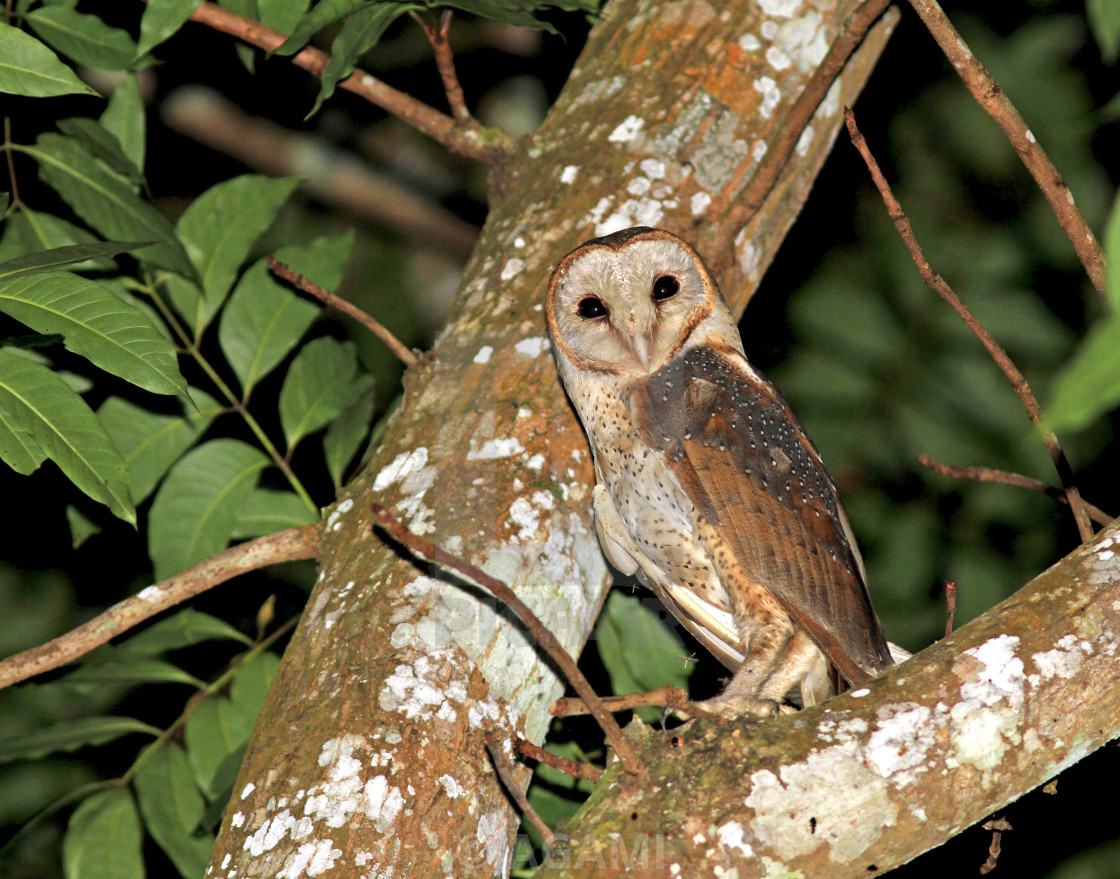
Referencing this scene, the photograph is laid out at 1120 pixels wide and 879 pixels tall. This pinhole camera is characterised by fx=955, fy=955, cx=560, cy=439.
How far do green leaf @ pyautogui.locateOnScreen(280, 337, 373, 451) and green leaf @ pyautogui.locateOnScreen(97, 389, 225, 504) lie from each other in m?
0.28

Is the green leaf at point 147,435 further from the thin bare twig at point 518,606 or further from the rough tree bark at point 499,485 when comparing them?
the thin bare twig at point 518,606

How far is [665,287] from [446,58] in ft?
3.57

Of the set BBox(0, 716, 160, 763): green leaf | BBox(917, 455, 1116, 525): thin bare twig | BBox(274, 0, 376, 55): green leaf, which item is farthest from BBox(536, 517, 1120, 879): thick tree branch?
BBox(274, 0, 376, 55): green leaf

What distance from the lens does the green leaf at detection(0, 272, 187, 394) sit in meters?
2.10

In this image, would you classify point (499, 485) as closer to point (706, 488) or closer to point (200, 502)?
point (706, 488)

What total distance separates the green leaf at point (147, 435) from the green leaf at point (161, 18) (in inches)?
40.9

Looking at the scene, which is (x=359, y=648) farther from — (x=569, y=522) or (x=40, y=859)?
(x=40, y=859)

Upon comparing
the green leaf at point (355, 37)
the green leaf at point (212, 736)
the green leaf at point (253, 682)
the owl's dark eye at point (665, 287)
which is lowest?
the green leaf at point (212, 736)

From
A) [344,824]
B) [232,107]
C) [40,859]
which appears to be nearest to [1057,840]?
[344,824]

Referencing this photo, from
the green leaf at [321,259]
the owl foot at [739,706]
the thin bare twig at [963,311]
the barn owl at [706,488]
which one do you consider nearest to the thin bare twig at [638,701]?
the owl foot at [739,706]

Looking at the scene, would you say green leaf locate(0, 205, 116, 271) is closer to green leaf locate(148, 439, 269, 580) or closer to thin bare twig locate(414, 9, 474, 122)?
green leaf locate(148, 439, 269, 580)

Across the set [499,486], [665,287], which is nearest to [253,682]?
[499,486]

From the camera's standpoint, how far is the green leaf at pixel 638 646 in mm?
3219

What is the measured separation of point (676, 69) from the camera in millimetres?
3279
